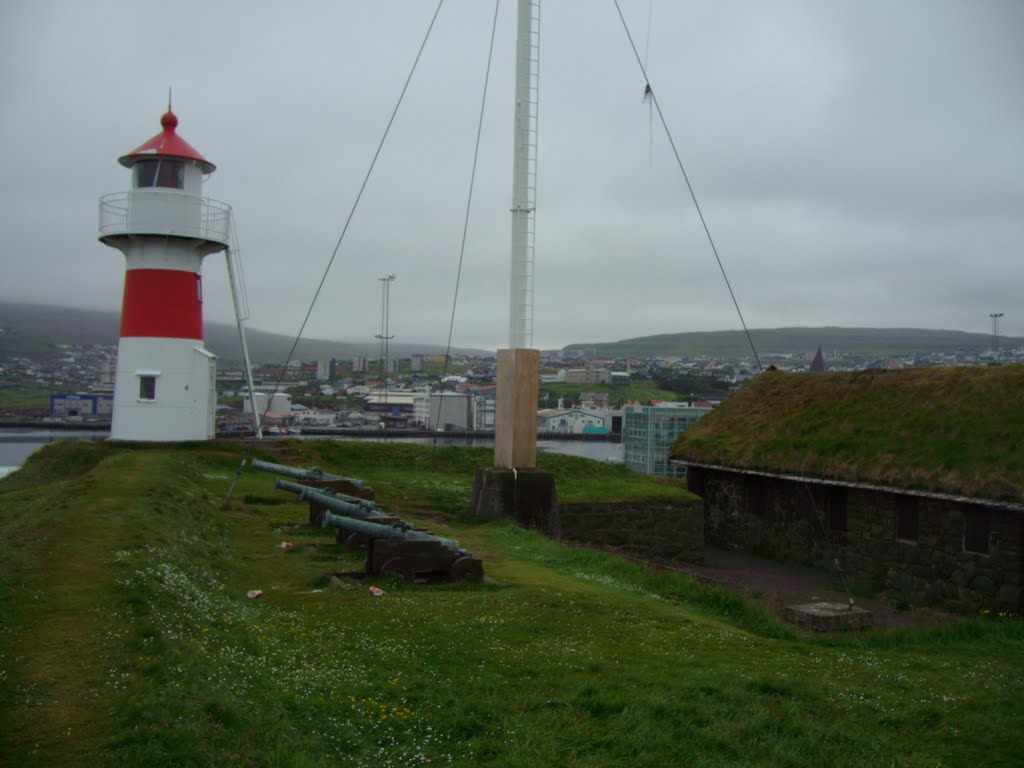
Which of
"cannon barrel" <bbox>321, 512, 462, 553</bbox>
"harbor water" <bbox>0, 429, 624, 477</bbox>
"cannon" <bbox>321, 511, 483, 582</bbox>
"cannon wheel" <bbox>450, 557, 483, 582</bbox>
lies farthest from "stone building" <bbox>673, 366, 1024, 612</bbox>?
"cannon barrel" <bbox>321, 512, 462, 553</bbox>

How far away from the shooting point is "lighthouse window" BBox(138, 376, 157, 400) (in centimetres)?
2414

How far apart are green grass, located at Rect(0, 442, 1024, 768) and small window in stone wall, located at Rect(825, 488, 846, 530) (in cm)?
594

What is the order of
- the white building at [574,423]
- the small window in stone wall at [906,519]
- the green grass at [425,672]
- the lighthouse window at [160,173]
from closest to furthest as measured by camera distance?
1. the green grass at [425,672]
2. the small window in stone wall at [906,519]
3. the lighthouse window at [160,173]
4. the white building at [574,423]

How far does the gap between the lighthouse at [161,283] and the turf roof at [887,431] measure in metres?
14.1

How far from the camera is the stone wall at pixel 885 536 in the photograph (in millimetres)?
15273

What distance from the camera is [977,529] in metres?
15.8

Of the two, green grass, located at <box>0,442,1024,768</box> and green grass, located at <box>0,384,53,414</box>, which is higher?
green grass, located at <box>0,384,53,414</box>

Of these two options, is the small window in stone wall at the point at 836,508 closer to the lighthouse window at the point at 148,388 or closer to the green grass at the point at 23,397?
the lighthouse window at the point at 148,388

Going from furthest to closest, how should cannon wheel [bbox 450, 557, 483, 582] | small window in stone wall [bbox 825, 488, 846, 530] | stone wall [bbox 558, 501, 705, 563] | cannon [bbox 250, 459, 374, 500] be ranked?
stone wall [bbox 558, 501, 705, 563], small window in stone wall [bbox 825, 488, 846, 530], cannon [bbox 250, 459, 374, 500], cannon wheel [bbox 450, 557, 483, 582]

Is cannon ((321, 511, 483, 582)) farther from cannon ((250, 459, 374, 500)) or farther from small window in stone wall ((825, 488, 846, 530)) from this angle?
small window in stone wall ((825, 488, 846, 530))

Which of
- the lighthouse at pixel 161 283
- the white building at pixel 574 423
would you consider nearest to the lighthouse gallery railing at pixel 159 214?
the lighthouse at pixel 161 283

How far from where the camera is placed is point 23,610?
25.6 feet

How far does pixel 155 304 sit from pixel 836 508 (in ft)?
59.9

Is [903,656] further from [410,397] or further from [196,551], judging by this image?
[410,397]
